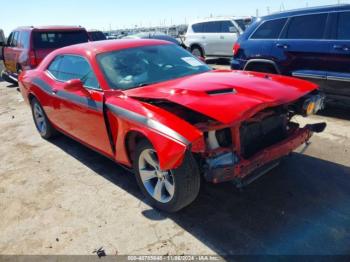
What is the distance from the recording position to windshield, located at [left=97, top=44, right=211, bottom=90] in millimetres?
3814

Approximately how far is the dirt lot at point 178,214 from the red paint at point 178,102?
47 centimetres

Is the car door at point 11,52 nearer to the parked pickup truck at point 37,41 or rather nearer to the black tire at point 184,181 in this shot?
the parked pickup truck at point 37,41

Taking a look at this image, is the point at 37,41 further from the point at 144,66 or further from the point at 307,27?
the point at 307,27

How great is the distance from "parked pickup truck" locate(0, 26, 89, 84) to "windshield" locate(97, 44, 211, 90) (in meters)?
5.75

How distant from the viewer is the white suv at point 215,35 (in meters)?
13.2

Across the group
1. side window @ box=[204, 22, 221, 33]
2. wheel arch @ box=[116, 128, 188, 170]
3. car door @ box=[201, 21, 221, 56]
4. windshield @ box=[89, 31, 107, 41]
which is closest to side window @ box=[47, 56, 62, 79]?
wheel arch @ box=[116, 128, 188, 170]

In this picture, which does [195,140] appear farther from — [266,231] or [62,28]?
[62,28]

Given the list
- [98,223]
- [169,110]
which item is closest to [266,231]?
[169,110]

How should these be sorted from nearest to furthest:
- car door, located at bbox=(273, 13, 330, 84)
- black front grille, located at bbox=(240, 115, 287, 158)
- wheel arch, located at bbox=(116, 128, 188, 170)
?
wheel arch, located at bbox=(116, 128, 188, 170) → black front grille, located at bbox=(240, 115, 287, 158) → car door, located at bbox=(273, 13, 330, 84)

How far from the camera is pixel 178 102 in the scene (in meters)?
2.96

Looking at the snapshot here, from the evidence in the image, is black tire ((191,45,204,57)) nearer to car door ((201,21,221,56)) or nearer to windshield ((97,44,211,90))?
car door ((201,21,221,56))

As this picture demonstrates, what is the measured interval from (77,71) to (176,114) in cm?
187

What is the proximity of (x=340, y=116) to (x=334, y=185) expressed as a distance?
8.85ft

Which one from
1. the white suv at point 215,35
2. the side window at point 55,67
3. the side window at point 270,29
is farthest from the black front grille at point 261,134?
the white suv at point 215,35
